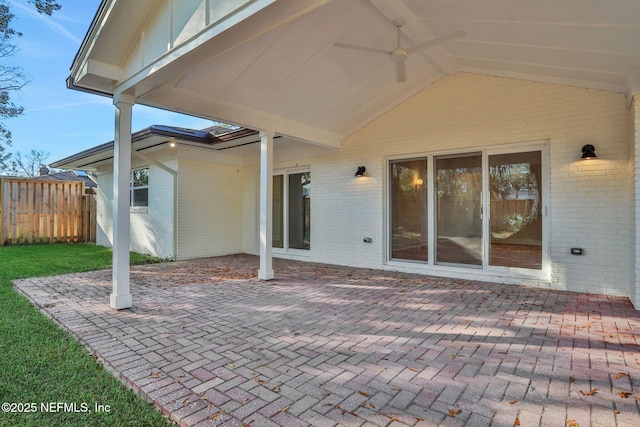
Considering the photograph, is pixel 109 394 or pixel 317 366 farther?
pixel 317 366

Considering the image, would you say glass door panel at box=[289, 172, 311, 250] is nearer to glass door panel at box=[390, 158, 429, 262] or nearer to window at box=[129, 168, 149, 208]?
glass door panel at box=[390, 158, 429, 262]

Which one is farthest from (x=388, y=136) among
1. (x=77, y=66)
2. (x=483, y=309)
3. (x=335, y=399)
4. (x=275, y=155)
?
(x=335, y=399)

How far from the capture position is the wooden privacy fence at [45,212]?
10.4m

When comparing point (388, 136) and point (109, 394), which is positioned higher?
point (388, 136)

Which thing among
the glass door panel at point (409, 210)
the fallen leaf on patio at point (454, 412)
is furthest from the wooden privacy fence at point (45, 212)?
the fallen leaf on patio at point (454, 412)

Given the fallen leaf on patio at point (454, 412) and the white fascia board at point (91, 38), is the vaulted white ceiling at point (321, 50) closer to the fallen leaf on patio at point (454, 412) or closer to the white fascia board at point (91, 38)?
the white fascia board at point (91, 38)

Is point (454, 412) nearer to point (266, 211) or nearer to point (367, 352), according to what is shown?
point (367, 352)

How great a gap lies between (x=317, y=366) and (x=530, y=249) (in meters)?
4.52

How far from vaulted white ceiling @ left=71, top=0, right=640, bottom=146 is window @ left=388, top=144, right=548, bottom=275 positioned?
1.48m

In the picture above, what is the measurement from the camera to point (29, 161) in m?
27.5

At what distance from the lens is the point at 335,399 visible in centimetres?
206

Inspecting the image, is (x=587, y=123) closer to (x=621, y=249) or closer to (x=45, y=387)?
(x=621, y=249)

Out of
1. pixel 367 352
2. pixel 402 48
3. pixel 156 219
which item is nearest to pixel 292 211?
pixel 156 219

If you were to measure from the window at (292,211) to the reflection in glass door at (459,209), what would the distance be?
3.22 m
